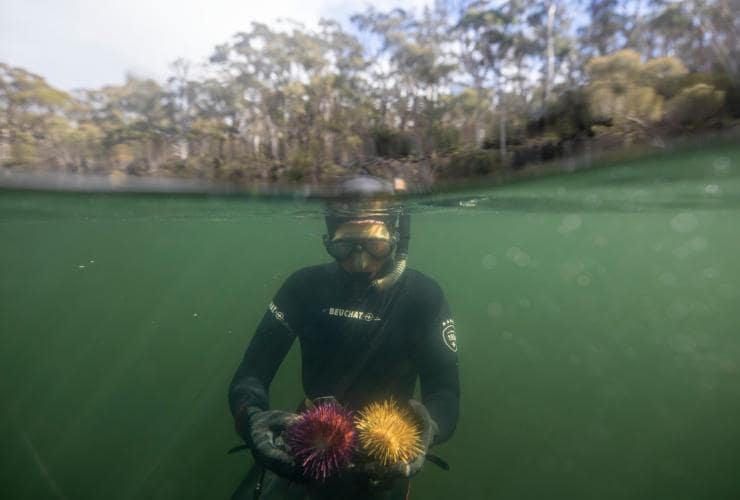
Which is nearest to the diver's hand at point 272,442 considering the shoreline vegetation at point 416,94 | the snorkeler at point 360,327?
the snorkeler at point 360,327

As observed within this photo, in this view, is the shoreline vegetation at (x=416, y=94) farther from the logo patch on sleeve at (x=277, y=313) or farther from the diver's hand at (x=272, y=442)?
the diver's hand at (x=272, y=442)

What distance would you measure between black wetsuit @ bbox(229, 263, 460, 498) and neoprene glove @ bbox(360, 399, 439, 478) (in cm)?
140

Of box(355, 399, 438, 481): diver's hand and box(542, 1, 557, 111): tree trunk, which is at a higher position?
box(542, 1, 557, 111): tree trunk

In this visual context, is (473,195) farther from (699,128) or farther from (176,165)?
(176,165)

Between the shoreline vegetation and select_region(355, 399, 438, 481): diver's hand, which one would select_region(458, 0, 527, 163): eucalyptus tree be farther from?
select_region(355, 399, 438, 481): diver's hand

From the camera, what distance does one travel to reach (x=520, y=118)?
4590 mm

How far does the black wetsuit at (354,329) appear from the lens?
15.7 feet

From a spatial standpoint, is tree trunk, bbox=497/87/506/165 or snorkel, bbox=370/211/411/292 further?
→ snorkel, bbox=370/211/411/292

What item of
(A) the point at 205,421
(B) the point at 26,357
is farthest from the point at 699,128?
(B) the point at 26,357

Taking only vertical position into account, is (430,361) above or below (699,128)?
below

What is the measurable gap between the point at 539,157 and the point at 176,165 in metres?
5.12

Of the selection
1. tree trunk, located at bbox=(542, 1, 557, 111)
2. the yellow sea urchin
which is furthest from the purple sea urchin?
tree trunk, located at bbox=(542, 1, 557, 111)

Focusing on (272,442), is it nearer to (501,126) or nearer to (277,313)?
(277,313)

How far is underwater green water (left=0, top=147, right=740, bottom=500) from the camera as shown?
10.5 meters
